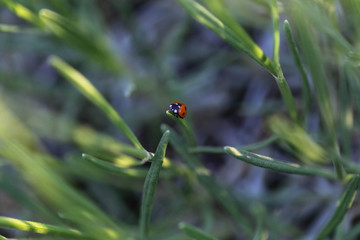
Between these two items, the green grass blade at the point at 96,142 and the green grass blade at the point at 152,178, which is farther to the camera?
the green grass blade at the point at 96,142

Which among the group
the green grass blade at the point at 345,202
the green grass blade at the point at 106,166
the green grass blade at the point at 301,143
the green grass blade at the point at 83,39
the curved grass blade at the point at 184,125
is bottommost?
the green grass blade at the point at 345,202

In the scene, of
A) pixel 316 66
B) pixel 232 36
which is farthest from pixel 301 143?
pixel 232 36

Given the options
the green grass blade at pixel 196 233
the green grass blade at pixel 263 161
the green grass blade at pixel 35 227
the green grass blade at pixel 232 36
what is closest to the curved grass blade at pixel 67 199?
the green grass blade at pixel 35 227

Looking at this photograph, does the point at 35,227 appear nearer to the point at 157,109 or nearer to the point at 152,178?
the point at 152,178

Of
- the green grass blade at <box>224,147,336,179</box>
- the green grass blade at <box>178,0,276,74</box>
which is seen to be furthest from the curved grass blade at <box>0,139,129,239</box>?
the green grass blade at <box>178,0,276,74</box>

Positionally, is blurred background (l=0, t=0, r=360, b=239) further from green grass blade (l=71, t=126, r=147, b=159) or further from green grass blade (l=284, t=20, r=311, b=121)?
green grass blade (l=284, t=20, r=311, b=121)

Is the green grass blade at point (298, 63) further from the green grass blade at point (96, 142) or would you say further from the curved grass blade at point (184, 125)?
the green grass blade at point (96, 142)
